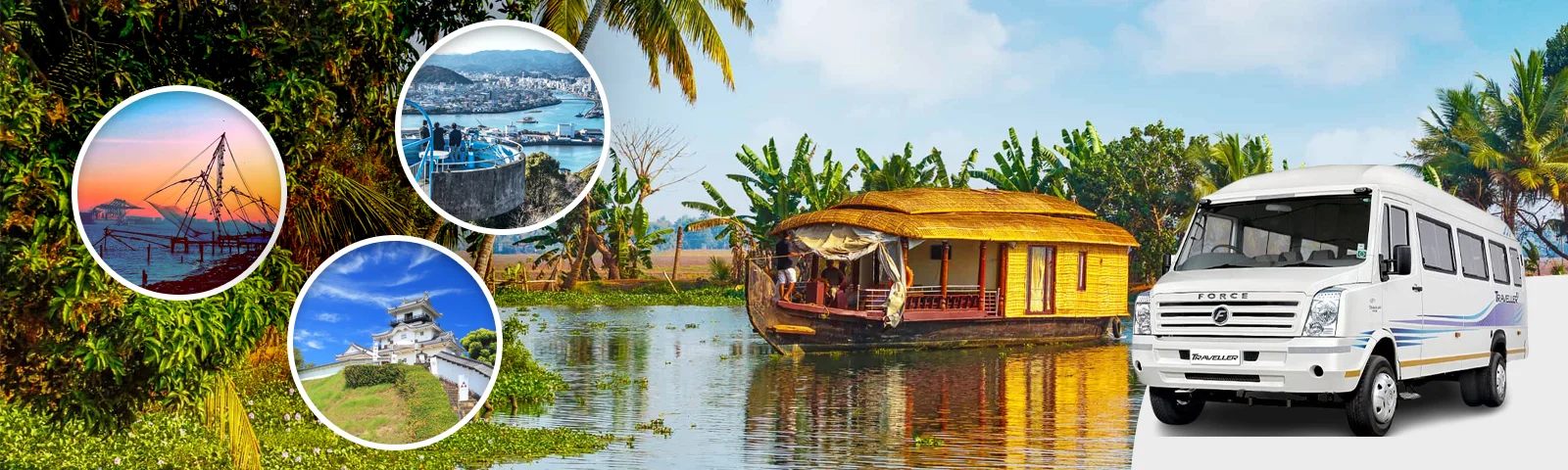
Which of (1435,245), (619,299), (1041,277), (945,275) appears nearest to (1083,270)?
(1041,277)

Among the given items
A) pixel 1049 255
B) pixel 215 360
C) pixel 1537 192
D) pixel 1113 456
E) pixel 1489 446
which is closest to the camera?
pixel 215 360

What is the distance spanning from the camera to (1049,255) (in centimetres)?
1917

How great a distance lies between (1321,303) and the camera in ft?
21.8

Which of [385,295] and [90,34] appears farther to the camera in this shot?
[90,34]

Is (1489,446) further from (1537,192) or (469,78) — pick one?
(1537,192)

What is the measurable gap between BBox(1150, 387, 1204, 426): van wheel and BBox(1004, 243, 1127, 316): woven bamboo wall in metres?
10.7

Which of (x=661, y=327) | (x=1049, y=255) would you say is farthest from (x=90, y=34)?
(x=661, y=327)

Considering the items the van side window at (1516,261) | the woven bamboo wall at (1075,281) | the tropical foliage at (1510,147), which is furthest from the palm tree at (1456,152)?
the van side window at (1516,261)

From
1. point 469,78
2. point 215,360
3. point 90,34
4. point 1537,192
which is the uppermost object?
point 1537,192

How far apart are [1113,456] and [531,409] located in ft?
17.9

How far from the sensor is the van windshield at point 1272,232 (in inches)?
291

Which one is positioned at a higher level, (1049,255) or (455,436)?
(1049,255)

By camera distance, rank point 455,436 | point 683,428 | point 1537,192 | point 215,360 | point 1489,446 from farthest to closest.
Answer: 1. point 1537,192
2. point 683,428
3. point 455,436
4. point 1489,446
5. point 215,360

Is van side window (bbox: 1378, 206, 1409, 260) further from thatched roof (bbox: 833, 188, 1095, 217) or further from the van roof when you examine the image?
thatched roof (bbox: 833, 188, 1095, 217)
